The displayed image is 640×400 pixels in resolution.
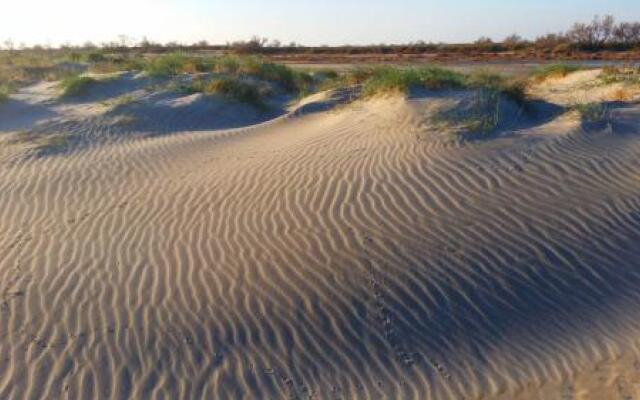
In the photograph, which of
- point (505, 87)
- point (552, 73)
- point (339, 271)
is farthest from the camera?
point (552, 73)

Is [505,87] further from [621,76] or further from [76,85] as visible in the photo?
[76,85]

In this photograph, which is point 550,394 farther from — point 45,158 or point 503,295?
point 45,158

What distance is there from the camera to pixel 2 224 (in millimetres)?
→ 8219

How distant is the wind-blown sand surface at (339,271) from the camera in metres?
5.46

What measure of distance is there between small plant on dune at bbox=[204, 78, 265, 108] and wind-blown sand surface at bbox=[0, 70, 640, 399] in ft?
19.4

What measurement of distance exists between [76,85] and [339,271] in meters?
12.5

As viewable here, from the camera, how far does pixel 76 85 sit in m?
17.0

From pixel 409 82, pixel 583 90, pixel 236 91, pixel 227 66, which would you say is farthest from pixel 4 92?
pixel 583 90

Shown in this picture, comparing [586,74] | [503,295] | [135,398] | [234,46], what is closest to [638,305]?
[503,295]

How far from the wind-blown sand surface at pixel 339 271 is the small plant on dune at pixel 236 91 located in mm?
5917

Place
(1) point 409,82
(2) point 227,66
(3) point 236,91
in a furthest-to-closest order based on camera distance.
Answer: (2) point 227,66 → (3) point 236,91 → (1) point 409,82

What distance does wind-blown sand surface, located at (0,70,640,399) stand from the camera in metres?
5.46

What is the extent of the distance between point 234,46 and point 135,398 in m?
43.1

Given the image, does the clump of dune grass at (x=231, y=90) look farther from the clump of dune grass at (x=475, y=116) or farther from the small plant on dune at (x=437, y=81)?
the clump of dune grass at (x=475, y=116)
